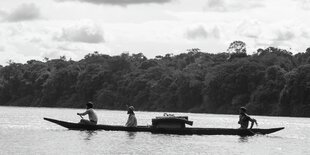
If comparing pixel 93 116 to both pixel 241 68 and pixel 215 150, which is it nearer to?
pixel 215 150

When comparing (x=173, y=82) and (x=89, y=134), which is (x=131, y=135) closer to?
(x=89, y=134)

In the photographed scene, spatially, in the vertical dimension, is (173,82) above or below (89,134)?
above

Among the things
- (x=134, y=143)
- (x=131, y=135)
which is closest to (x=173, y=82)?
(x=131, y=135)

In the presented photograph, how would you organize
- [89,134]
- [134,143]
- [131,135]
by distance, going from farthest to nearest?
1. [131,135]
2. [89,134]
3. [134,143]

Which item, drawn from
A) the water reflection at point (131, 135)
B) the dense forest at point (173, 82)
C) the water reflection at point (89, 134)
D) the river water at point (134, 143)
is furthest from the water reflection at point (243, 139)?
the dense forest at point (173, 82)

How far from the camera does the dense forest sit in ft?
343

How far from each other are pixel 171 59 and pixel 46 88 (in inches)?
1399

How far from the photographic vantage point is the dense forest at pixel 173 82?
10469 centimetres

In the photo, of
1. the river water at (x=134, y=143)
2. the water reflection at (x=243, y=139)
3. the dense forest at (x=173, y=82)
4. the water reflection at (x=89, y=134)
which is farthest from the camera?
the dense forest at (x=173, y=82)

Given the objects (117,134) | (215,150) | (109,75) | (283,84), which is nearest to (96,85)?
(109,75)

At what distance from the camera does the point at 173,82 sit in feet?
415

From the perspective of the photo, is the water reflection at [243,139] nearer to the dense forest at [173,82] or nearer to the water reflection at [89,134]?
the water reflection at [89,134]

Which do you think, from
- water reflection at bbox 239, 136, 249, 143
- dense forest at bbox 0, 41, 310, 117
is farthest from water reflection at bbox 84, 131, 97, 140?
dense forest at bbox 0, 41, 310, 117

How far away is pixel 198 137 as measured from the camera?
135 ft
